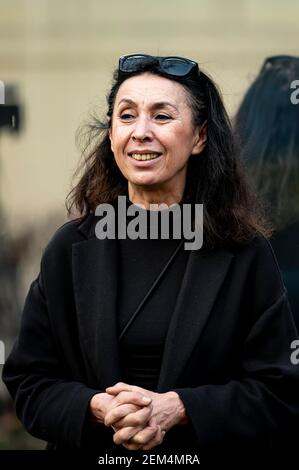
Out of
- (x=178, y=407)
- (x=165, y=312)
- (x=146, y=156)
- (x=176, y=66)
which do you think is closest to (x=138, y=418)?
(x=178, y=407)

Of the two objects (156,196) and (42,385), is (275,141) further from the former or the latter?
(42,385)

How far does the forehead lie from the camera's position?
9.53 feet

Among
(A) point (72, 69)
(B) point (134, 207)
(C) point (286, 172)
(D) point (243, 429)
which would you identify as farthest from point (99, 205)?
(A) point (72, 69)

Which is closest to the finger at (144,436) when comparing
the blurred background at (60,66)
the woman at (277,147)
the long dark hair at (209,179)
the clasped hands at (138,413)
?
the clasped hands at (138,413)

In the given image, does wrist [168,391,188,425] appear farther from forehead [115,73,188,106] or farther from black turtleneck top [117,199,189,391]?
forehead [115,73,188,106]

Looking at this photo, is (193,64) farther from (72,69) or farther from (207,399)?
(72,69)

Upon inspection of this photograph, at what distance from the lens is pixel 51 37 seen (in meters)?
4.67

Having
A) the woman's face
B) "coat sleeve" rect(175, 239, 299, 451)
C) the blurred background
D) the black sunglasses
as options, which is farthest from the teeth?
the blurred background

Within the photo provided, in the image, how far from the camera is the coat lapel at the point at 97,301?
282 cm

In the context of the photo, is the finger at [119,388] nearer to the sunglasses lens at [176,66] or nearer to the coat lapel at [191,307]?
the coat lapel at [191,307]

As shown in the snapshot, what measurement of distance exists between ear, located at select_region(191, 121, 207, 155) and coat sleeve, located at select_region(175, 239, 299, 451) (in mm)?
368

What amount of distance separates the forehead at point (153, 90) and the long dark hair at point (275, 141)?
1181 millimetres

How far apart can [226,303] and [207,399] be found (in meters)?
0.25

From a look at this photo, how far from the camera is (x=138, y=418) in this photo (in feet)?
8.78
